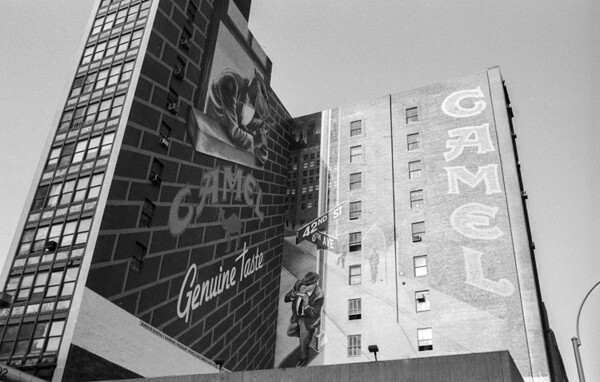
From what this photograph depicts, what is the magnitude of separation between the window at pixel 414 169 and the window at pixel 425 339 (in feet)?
50.8

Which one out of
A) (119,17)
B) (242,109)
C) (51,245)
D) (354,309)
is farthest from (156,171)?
(354,309)

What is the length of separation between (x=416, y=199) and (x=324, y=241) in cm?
984

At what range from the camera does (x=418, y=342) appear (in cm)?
5284

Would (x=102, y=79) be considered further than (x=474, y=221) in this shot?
No

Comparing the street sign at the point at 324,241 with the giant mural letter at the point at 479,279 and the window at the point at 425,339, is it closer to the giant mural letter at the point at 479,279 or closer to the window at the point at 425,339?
the window at the point at 425,339

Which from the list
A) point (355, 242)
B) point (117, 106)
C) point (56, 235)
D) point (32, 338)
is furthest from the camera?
point (355, 242)

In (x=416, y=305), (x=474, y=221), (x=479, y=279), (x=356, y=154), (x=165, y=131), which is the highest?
(x=356, y=154)

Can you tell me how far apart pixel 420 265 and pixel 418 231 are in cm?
341

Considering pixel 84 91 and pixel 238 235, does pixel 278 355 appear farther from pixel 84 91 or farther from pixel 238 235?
pixel 84 91

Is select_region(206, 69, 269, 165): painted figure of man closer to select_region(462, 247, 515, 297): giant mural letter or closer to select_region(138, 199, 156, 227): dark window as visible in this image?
select_region(138, 199, 156, 227): dark window

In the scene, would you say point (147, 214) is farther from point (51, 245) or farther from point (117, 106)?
point (117, 106)

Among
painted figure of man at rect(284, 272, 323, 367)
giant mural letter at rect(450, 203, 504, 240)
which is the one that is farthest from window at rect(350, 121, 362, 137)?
painted figure of man at rect(284, 272, 323, 367)

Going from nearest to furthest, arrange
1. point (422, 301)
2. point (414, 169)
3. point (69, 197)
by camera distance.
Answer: point (69, 197), point (422, 301), point (414, 169)

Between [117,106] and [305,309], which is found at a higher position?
[117,106]
